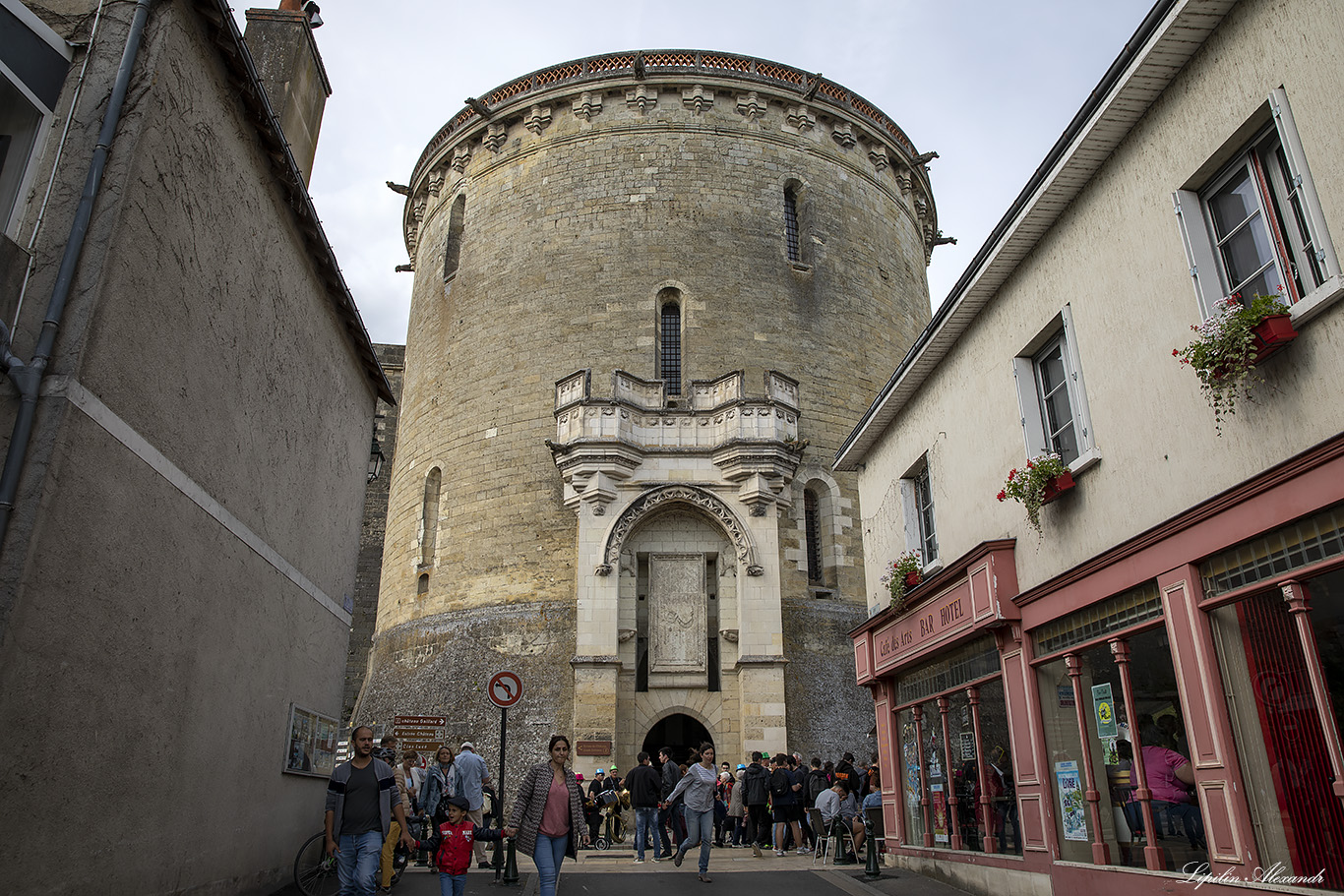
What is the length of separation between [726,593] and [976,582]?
870 cm

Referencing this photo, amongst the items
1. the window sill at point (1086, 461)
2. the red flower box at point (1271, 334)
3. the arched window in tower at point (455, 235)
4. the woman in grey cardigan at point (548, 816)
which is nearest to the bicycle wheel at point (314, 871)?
the woman in grey cardigan at point (548, 816)

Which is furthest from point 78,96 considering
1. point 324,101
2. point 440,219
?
point 440,219

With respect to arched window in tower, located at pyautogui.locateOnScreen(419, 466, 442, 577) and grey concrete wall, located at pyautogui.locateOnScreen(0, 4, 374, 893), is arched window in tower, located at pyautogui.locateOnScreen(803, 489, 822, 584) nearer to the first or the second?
arched window in tower, located at pyautogui.locateOnScreen(419, 466, 442, 577)

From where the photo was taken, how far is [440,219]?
941 inches

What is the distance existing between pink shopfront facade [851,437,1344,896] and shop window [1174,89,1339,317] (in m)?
1.18

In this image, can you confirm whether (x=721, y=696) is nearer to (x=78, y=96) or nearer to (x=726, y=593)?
(x=726, y=593)

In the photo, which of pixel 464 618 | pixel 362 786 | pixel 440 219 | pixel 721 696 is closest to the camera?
pixel 362 786

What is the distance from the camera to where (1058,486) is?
7668 mm

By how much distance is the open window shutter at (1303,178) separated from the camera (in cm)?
504

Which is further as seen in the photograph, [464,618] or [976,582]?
[464,618]

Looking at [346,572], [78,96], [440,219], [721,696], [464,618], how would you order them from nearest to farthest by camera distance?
[78,96] < [346,572] < [721,696] < [464,618] < [440,219]

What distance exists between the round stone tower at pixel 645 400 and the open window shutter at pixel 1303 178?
1229cm

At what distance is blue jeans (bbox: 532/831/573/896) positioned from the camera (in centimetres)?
711

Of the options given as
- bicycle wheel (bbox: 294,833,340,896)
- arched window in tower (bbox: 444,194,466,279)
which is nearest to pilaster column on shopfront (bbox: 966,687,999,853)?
bicycle wheel (bbox: 294,833,340,896)
